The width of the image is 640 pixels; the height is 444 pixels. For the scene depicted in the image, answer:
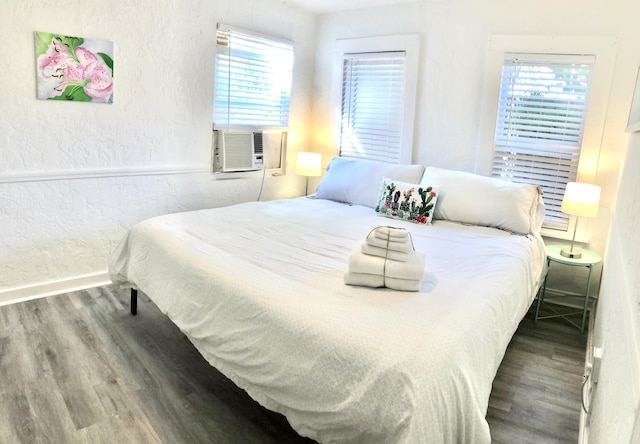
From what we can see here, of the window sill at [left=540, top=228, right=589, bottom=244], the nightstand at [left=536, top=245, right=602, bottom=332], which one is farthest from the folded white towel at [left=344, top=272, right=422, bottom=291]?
the window sill at [left=540, top=228, right=589, bottom=244]

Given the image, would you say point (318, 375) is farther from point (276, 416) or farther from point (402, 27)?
point (402, 27)

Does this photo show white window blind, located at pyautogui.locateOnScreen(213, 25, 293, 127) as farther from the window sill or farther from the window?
the window sill

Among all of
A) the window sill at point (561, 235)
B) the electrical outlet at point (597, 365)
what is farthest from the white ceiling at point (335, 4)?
the electrical outlet at point (597, 365)

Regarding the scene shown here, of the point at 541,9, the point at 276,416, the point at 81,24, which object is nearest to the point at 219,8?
the point at 81,24

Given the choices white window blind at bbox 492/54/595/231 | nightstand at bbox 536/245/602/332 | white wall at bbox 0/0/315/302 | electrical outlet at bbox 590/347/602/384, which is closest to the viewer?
electrical outlet at bbox 590/347/602/384

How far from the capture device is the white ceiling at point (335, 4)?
156 inches

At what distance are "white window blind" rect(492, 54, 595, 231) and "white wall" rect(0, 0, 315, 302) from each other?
2.16m

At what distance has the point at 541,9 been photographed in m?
3.31

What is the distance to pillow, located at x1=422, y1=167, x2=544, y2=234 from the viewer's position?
310cm

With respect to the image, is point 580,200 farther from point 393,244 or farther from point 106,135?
point 106,135

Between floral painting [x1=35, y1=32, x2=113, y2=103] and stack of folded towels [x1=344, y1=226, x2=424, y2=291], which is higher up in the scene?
floral painting [x1=35, y1=32, x2=113, y2=103]

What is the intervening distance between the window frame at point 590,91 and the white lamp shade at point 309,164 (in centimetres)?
148

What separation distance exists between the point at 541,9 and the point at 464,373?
294cm

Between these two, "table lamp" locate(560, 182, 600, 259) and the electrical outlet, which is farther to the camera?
"table lamp" locate(560, 182, 600, 259)
